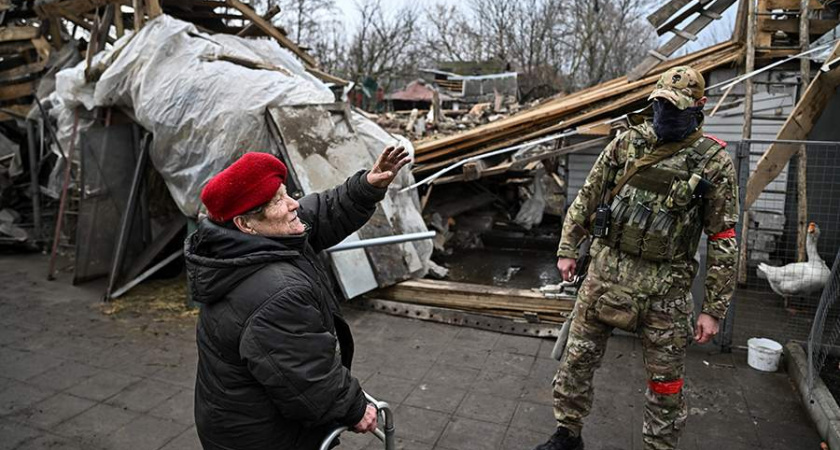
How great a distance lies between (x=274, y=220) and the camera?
186 cm

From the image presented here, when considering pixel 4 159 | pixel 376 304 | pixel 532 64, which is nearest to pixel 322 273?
pixel 376 304

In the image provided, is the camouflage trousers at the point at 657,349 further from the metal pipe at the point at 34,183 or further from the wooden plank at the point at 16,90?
the wooden plank at the point at 16,90

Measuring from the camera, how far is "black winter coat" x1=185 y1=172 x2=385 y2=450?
168 centimetres

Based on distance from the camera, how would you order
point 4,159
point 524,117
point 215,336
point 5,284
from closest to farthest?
point 215,336 → point 5,284 → point 524,117 → point 4,159

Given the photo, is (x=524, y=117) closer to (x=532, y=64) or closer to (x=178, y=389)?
(x=178, y=389)

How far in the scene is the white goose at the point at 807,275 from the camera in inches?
199

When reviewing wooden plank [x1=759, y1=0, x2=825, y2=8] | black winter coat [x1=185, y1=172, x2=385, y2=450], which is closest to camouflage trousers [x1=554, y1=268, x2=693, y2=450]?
black winter coat [x1=185, y1=172, x2=385, y2=450]

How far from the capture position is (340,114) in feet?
19.6

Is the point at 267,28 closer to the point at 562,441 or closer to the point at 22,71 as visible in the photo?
the point at 22,71

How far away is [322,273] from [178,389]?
2514 millimetres

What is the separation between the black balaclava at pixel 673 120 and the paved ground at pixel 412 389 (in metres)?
1.80

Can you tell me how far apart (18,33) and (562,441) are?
1011 centimetres

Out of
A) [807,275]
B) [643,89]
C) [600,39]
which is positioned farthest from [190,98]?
[600,39]

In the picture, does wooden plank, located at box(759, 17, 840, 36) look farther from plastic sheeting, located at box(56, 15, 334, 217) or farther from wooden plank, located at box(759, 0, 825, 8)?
plastic sheeting, located at box(56, 15, 334, 217)
